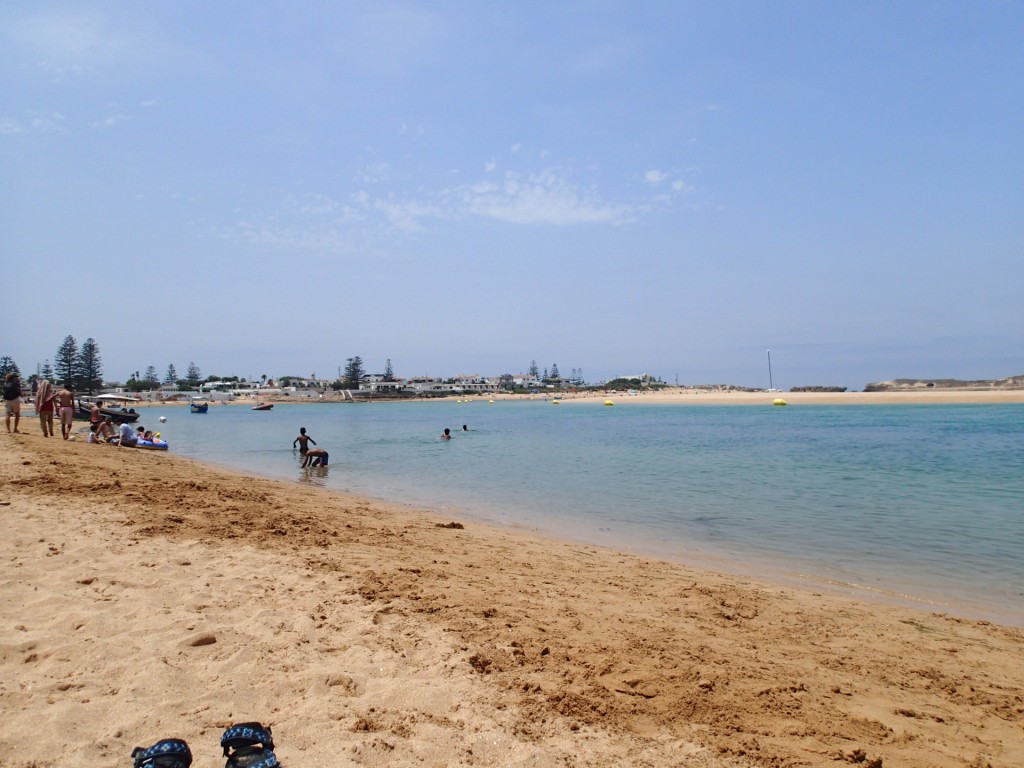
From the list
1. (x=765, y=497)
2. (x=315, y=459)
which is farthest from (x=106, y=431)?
(x=765, y=497)

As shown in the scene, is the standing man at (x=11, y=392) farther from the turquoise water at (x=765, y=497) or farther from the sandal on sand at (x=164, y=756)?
the sandal on sand at (x=164, y=756)

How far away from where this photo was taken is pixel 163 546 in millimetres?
6051

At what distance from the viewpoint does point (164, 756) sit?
7.81 feet

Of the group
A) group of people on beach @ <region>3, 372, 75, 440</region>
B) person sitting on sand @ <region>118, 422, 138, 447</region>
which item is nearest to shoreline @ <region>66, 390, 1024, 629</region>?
group of people on beach @ <region>3, 372, 75, 440</region>

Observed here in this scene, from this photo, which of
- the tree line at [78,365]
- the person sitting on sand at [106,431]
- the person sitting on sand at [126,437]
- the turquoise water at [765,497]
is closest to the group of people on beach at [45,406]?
the person sitting on sand at [106,431]

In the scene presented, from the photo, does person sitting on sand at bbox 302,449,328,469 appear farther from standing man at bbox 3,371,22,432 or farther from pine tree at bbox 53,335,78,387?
pine tree at bbox 53,335,78,387

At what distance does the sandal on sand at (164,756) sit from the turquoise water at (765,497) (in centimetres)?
705

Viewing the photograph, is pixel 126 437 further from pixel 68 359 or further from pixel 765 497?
pixel 68 359

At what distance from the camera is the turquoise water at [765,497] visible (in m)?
7.74

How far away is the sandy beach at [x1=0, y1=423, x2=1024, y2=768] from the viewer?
2.98 metres

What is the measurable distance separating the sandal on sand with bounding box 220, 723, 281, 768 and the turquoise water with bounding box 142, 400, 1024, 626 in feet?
22.1

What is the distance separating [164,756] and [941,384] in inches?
5802

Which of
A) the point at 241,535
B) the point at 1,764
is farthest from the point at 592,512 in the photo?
the point at 1,764

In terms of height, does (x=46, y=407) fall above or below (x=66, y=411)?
above
